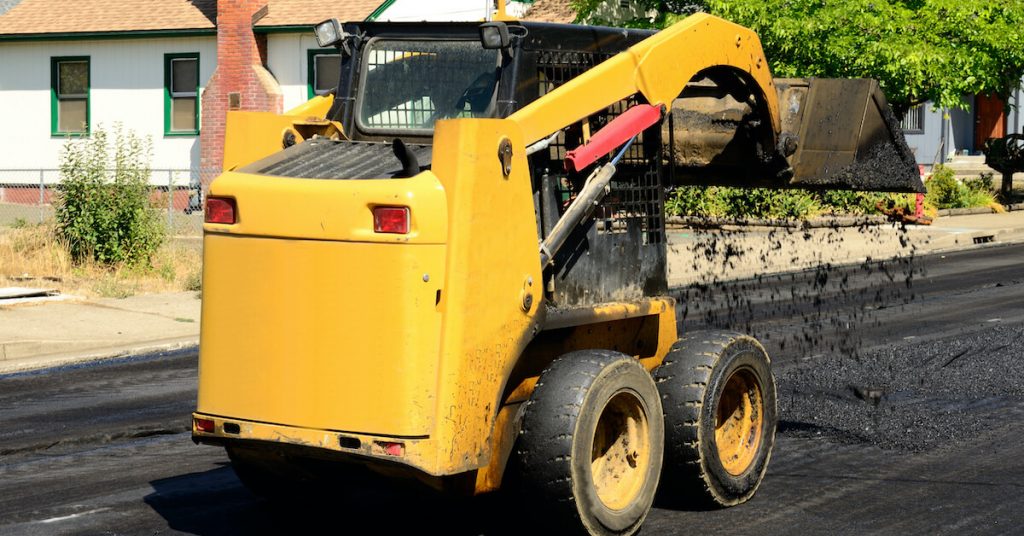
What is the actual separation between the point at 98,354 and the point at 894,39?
17.3 metres

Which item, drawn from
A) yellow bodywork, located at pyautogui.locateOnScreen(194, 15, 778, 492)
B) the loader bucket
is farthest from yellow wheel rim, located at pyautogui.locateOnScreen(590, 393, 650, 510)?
the loader bucket

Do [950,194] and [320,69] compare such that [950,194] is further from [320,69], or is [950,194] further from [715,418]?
[715,418]

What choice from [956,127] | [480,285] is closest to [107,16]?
[480,285]

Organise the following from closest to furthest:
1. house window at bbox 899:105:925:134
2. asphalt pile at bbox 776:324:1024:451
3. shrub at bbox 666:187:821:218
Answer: asphalt pile at bbox 776:324:1024:451 → shrub at bbox 666:187:821:218 → house window at bbox 899:105:925:134

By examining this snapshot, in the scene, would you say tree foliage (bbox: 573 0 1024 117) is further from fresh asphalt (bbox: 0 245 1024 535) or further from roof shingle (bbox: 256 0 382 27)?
fresh asphalt (bbox: 0 245 1024 535)

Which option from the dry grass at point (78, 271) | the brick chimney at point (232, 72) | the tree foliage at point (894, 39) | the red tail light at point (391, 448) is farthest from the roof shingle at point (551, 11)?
the red tail light at point (391, 448)

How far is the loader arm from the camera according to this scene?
651 cm

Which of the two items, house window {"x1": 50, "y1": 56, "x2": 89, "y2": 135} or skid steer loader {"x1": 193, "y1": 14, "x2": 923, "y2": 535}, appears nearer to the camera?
skid steer loader {"x1": 193, "y1": 14, "x2": 923, "y2": 535}

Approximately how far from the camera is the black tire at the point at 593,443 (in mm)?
6266

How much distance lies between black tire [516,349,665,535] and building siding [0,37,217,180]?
25972 mm

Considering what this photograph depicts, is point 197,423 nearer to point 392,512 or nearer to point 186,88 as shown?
point 392,512

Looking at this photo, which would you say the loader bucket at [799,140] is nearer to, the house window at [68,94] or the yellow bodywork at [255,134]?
the yellow bodywork at [255,134]

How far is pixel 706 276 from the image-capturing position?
20.3 m

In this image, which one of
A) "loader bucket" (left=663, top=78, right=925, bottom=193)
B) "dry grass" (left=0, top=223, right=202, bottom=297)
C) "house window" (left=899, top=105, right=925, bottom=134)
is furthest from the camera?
"house window" (left=899, top=105, right=925, bottom=134)
